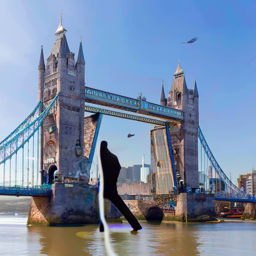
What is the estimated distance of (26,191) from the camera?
59312mm

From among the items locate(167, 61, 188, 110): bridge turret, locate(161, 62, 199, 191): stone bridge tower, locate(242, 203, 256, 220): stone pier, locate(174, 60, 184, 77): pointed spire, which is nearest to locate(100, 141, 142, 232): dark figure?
locate(161, 62, 199, 191): stone bridge tower

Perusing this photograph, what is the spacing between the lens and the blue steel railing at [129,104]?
239 ft

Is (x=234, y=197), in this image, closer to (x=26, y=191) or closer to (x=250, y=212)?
(x=250, y=212)

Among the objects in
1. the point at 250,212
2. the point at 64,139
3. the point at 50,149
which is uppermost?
the point at 64,139

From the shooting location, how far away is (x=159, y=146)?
90.3m

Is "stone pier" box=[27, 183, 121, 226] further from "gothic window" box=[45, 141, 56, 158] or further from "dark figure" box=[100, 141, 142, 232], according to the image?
"dark figure" box=[100, 141, 142, 232]

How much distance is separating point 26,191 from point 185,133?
4100 centimetres

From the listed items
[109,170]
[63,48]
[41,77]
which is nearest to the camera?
[109,170]

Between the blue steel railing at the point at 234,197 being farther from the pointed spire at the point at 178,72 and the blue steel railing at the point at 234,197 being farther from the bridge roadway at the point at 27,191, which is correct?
the bridge roadway at the point at 27,191

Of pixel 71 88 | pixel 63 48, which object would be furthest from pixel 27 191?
pixel 63 48

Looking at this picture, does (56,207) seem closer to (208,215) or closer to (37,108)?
(37,108)

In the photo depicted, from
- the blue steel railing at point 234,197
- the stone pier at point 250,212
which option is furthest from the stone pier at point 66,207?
the stone pier at point 250,212

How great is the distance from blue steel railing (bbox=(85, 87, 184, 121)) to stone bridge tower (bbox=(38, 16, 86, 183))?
3.05 meters

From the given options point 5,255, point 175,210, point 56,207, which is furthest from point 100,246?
point 175,210
